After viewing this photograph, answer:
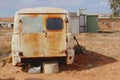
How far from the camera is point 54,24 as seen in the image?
481 inches

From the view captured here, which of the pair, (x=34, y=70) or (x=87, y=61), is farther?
(x=87, y=61)

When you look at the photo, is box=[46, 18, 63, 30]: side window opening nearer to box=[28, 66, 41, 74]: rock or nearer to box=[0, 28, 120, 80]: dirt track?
box=[28, 66, 41, 74]: rock

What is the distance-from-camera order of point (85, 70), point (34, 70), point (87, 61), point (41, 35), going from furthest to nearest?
1. point (87, 61)
2. point (85, 70)
3. point (34, 70)
4. point (41, 35)

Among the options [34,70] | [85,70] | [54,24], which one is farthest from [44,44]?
[85,70]

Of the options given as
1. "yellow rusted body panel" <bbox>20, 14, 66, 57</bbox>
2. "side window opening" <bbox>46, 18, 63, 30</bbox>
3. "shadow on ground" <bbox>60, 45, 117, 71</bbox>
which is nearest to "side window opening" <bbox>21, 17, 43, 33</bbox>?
"yellow rusted body panel" <bbox>20, 14, 66, 57</bbox>

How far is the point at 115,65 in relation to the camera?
44.0 ft

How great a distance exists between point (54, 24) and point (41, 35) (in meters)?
0.62

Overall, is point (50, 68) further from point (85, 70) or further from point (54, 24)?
point (54, 24)

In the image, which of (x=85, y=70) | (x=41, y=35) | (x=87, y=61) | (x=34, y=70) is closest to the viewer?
(x=41, y=35)

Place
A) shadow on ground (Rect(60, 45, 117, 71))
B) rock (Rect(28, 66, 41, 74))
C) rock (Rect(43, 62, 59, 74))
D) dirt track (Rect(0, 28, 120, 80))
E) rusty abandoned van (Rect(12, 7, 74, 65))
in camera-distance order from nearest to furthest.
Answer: dirt track (Rect(0, 28, 120, 80))
rusty abandoned van (Rect(12, 7, 74, 65))
rock (Rect(43, 62, 59, 74))
rock (Rect(28, 66, 41, 74))
shadow on ground (Rect(60, 45, 117, 71))

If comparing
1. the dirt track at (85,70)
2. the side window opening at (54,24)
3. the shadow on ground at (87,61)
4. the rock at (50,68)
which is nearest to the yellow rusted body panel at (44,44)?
the side window opening at (54,24)

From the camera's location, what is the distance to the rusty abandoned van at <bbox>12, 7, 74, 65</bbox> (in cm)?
1195

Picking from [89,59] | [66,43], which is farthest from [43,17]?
[89,59]

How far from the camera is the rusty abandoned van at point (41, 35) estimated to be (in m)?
12.0
